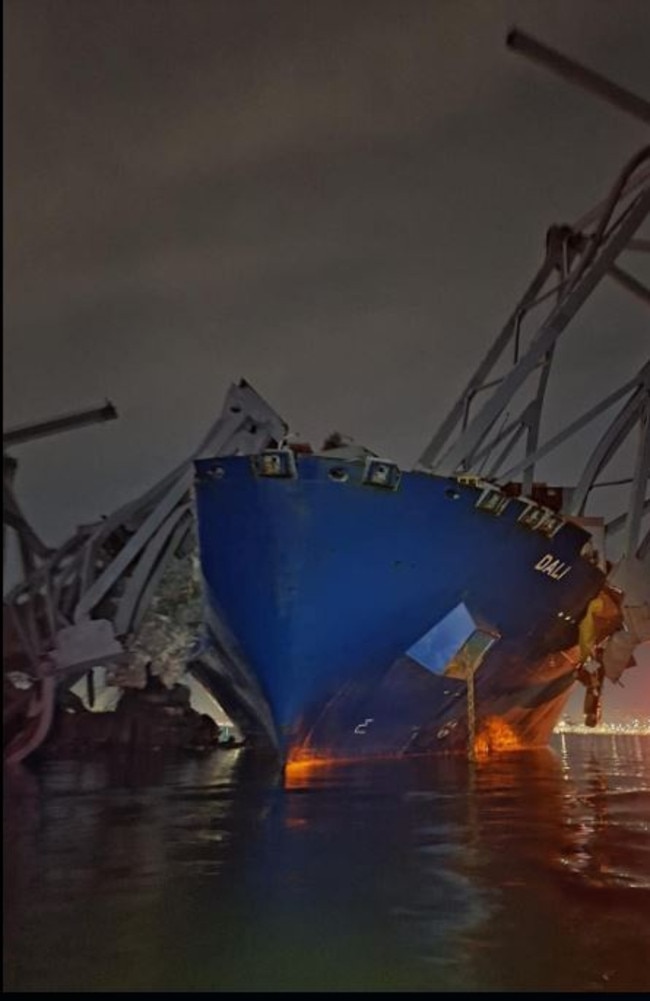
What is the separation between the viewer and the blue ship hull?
1330 centimetres

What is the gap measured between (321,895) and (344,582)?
330 inches

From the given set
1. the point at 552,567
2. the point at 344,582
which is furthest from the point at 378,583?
the point at 552,567

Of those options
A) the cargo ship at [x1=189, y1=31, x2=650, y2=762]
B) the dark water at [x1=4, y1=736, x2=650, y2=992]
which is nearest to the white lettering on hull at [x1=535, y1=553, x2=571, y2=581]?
the cargo ship at [x1=189, y1=31, x2=650, y2=762]

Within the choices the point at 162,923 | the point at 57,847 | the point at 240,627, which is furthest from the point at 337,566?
the point at 162,923

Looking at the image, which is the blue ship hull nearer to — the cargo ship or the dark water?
the cargo ship

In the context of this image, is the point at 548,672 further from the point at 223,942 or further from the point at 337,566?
the point at 223,942

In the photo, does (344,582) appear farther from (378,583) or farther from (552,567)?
(552,567)

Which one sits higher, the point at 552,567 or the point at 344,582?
the point at 552,567

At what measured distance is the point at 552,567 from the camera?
16297mm

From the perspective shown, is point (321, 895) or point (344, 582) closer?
point (321, 895)

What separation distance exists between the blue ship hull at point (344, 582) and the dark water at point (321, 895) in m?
3.48

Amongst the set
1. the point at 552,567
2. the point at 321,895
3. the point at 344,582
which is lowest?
the point at 321,895

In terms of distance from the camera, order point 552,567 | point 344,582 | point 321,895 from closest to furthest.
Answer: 1. point 321,895
2. point 344,582
3. point 552,567

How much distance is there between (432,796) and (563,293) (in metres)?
13.3
